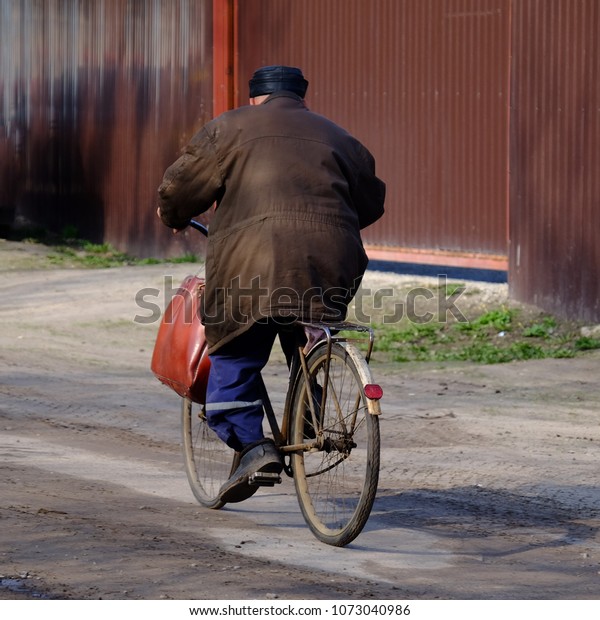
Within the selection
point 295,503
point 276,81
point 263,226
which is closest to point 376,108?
point 295,503

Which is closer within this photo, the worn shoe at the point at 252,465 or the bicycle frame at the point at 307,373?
the bicycle frame at the point at 307,373

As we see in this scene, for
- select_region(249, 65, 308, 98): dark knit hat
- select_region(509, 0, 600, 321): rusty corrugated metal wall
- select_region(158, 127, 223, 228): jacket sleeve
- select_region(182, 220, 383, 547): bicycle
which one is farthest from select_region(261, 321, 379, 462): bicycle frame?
select_region(509, 0, 600, 321): rusty corrugated metal wall

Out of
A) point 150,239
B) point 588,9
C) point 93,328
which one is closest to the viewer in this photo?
point 588,9

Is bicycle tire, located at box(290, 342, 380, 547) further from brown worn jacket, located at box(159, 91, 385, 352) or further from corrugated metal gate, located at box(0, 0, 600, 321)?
corrugated metal gate, located at box(0, 0, 600, 321)

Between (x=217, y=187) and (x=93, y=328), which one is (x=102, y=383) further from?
(x=217, y=187)

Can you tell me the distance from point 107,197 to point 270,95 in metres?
11.9

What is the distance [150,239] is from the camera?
16312 millimetres

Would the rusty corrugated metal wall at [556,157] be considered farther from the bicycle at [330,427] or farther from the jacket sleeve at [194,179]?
the jacket sleeve at [194,179]

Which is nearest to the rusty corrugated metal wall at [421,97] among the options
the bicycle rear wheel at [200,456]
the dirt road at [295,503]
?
the dirt road at [295,503]

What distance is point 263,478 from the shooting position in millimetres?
5223

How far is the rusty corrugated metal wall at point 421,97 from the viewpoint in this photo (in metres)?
12.4

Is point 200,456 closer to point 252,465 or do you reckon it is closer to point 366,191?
point 252,465

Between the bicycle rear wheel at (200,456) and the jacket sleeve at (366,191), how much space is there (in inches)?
48.2

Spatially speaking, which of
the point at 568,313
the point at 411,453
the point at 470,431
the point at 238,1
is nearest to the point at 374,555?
the point at 411,453
